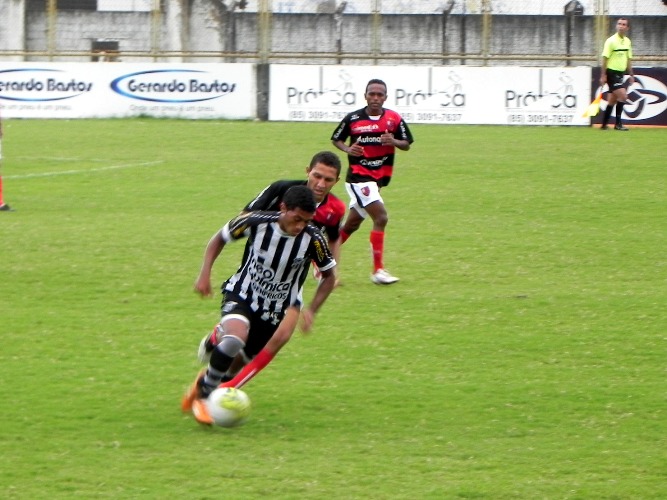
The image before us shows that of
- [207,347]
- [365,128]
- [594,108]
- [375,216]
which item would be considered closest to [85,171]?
[365,128]

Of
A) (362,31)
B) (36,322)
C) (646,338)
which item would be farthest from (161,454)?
(362,31)

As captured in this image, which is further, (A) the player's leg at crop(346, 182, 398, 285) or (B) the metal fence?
(B) the metal fence

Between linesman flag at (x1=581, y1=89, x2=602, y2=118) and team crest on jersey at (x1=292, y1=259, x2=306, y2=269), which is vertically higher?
linesman flag at (x1=581, y1=89, x2=602, y2=118)

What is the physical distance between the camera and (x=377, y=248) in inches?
427

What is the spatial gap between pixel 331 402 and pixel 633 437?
1765 millimetres

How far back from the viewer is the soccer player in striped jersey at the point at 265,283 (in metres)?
6.57

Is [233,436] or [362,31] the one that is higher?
[362,31]

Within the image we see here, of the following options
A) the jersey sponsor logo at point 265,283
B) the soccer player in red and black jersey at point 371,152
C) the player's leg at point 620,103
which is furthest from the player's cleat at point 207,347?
the player's leg at point 620,103

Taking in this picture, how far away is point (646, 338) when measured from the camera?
344 inches

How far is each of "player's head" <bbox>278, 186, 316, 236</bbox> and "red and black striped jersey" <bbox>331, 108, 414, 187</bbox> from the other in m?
4.54

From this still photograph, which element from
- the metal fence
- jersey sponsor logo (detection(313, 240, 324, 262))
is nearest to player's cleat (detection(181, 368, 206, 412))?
jersey sponsor logo (detection(313, 240, 324, 262))

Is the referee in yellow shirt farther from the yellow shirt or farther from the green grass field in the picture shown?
the green grass field

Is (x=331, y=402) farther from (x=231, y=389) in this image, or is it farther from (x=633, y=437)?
(x=633, y=437)

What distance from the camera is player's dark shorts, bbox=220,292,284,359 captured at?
673 centimetres
